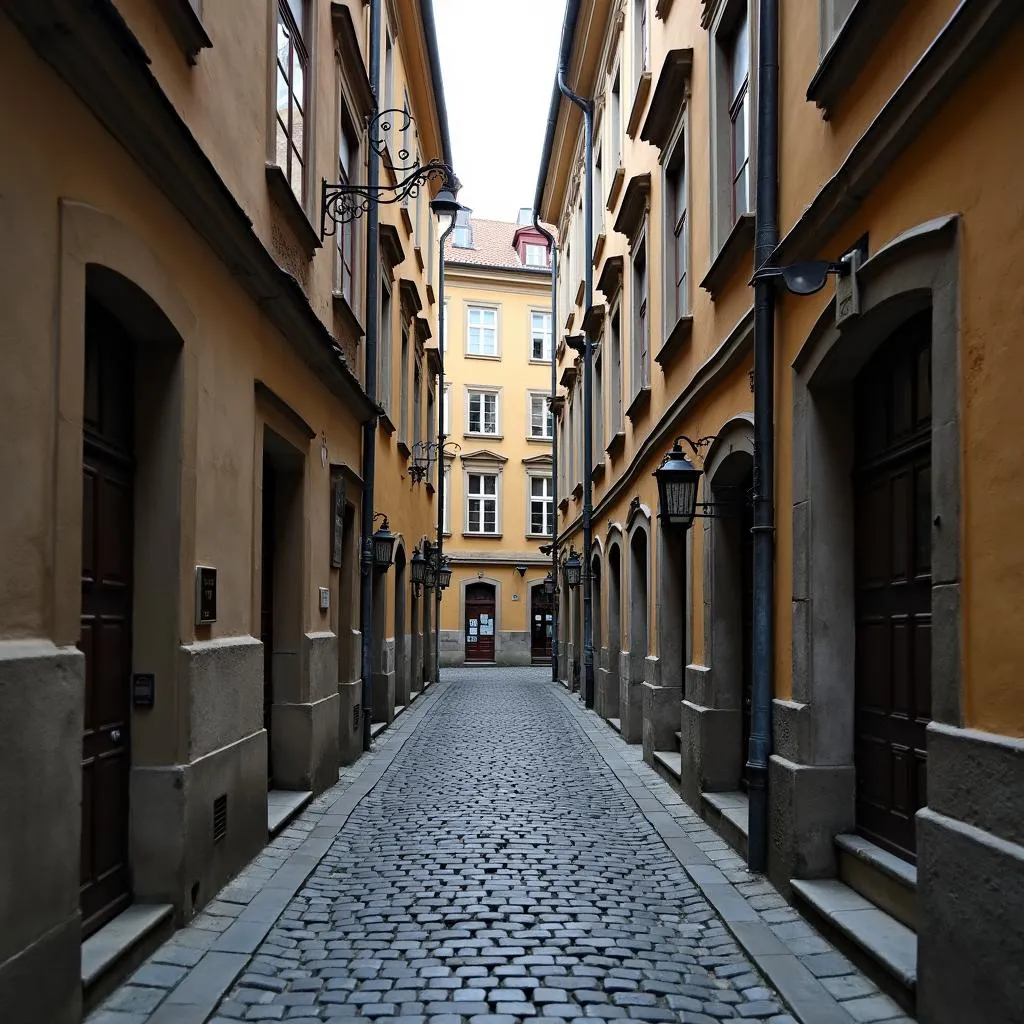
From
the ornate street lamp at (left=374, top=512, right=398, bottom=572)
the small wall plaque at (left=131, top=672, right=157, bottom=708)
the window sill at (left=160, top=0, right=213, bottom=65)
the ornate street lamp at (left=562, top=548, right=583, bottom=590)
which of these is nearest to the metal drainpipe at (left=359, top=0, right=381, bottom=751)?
the ornate street lamp at (left=374, top=512, right=398, bottom=572)

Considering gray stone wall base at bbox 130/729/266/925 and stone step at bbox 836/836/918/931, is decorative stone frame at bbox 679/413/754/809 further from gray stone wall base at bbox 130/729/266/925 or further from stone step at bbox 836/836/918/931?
gray stone wall base at bbox 130/729/266/925

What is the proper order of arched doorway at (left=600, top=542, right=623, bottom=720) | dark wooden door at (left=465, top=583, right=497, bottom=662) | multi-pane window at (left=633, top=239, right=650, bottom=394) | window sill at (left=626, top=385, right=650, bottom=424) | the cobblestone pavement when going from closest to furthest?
the cobblestone pavement → window sill at (left=626, top=385, right=650, bottom=424) → multi-pane window at (left=633, top=239, right=650, bottom=394) → arched doorway at (left=600, top=542, right=623, bottom=720) → dark wooden door at (left=465, top=583, right=497, bottom=662)

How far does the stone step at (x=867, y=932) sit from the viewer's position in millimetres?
4414

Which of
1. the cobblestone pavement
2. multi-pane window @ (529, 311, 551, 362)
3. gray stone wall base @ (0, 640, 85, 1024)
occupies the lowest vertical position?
the cobblestone pavement

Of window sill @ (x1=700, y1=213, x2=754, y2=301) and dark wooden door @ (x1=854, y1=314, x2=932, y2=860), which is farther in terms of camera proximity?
window sill @ (x1=700, y1=213, x2=754, y2=301)

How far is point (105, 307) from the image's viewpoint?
17.1ft

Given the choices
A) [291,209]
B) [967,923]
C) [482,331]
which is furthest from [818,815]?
[482,331]

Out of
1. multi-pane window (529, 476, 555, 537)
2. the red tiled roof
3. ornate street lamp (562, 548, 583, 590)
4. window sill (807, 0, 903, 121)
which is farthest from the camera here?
the red tiled roof

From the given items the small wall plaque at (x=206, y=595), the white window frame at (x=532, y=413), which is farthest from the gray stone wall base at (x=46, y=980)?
the white window frame at (x=532, y=413)

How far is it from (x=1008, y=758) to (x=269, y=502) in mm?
6666

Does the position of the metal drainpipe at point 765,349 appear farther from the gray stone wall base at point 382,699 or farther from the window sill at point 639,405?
the gray stone wall base at point 382,699

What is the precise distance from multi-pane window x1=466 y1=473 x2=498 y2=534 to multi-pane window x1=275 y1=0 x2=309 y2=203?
27.5m

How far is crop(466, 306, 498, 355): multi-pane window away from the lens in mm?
37625

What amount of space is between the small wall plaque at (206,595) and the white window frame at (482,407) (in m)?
31.1
